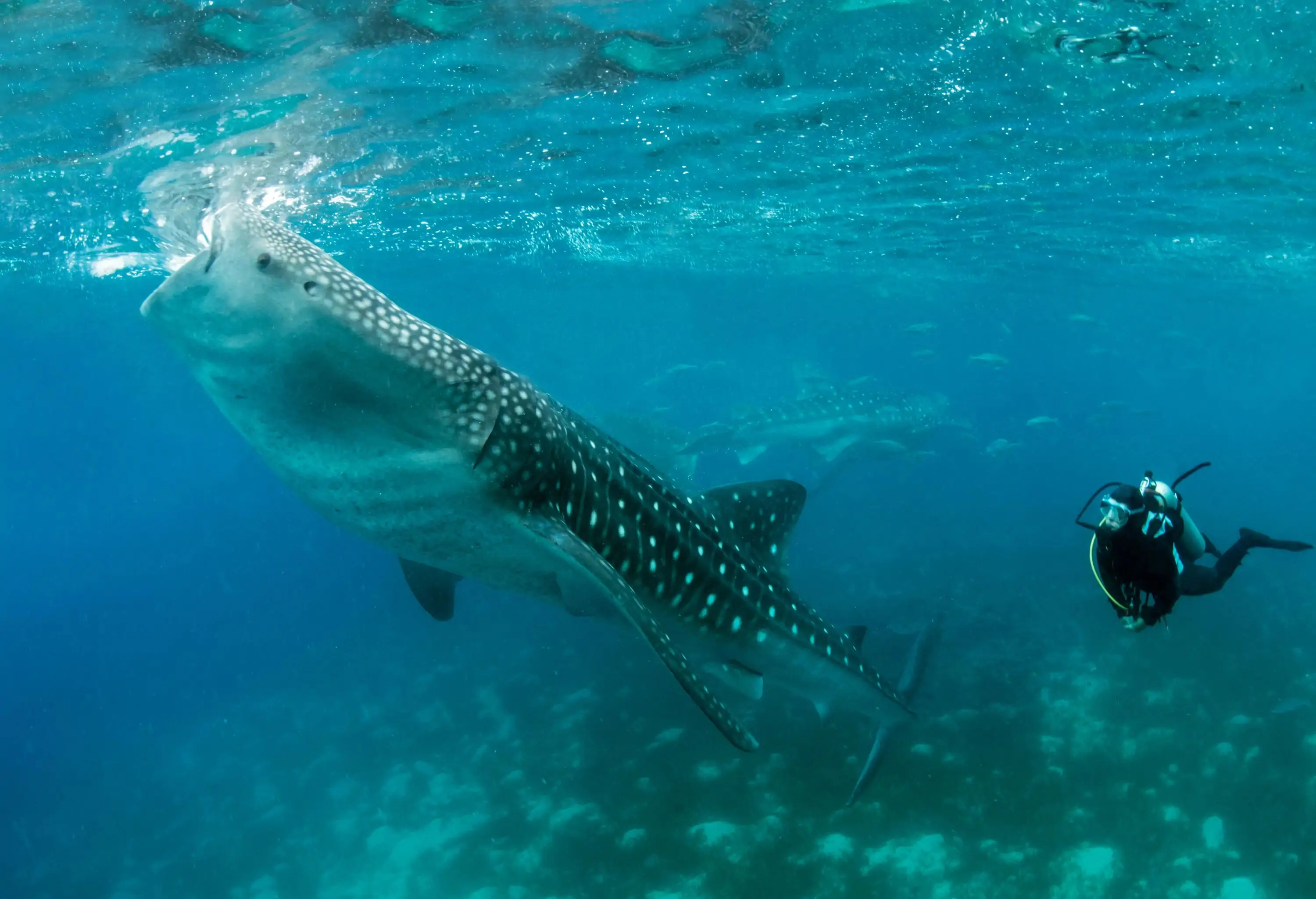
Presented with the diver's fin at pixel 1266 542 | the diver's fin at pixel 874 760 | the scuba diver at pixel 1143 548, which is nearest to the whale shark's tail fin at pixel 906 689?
→ the diver's fin at pixel 874 760

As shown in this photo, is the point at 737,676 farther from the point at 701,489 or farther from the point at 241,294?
the point at 701,489

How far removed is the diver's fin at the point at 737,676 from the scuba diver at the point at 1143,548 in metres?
2.51

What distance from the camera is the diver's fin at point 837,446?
22.8 metres

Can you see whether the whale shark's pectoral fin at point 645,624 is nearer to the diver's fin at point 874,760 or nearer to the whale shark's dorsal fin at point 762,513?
the whale shark's dorsal fin at point 762,513

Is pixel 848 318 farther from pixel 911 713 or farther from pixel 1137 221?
pixel 911 713

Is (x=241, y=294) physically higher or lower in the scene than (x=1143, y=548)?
higher

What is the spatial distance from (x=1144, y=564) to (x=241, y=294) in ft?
16.9

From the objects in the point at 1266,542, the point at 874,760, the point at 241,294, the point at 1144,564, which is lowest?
the point at 874,760

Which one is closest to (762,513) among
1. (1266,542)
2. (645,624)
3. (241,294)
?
(645,624)

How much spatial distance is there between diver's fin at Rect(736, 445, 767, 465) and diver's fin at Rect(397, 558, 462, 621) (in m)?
16.7

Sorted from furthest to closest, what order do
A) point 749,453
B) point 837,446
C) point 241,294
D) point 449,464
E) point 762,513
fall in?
1. point 837,446
2. point 749,453
3. point 762,513
4. point 449,464
5. point 241,294

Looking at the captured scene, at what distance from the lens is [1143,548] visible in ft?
Result: 15.1

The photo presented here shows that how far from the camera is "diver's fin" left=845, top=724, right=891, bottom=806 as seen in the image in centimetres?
693

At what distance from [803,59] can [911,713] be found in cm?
974
